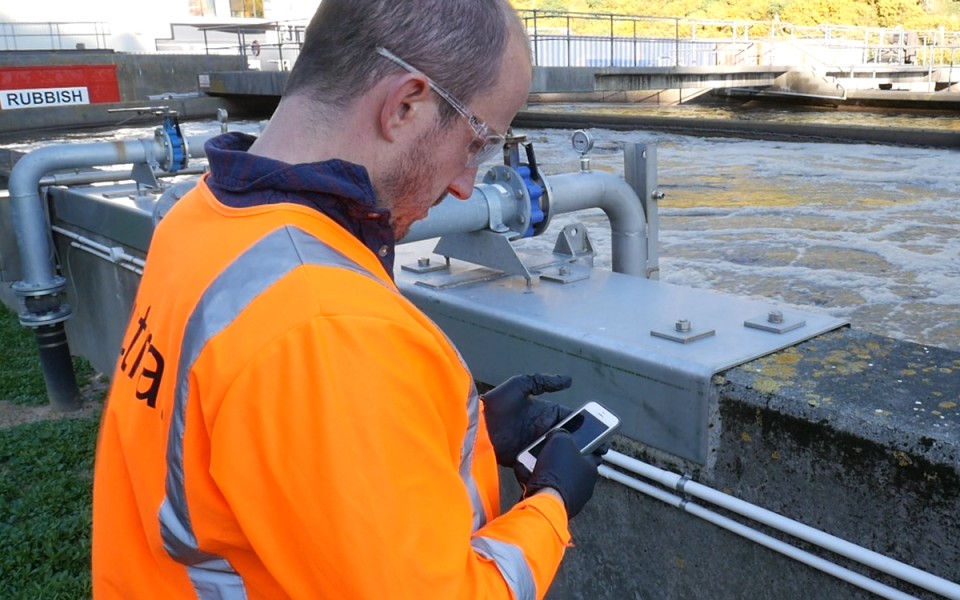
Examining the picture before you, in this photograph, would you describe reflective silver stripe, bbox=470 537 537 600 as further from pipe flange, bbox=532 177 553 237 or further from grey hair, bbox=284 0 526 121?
pipe flange, bbox=532 177 553 237

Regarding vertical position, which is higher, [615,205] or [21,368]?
[615,205]

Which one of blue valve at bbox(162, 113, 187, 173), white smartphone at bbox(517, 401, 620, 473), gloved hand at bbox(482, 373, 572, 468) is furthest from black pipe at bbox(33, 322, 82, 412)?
white smartphone at bbox(517, 401, 620, 473)

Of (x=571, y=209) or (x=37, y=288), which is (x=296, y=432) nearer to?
(x=571, y=209)

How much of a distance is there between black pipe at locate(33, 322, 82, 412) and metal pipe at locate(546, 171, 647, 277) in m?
3.48

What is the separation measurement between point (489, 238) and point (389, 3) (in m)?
1.42

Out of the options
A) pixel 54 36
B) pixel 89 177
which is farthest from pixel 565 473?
pixel 54 36

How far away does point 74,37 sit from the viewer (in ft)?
99.8

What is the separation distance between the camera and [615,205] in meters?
2.96

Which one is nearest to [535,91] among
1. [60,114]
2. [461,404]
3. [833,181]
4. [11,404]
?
[60,114]

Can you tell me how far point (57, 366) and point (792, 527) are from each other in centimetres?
455

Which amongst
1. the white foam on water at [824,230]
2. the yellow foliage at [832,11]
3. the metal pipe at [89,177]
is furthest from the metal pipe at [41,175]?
the yellow foliage at [832,11]

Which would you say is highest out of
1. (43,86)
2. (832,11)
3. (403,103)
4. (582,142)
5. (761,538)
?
(832,11)

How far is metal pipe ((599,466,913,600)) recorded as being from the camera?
1.67 meters

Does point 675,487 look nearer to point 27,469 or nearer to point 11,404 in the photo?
point 27,469
